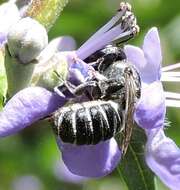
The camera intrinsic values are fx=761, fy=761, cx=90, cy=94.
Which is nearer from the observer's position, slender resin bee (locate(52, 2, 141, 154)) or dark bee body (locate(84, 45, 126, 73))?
slender resin bee (locate(52, 2, 141, 154))

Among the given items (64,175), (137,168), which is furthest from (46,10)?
(64,175)

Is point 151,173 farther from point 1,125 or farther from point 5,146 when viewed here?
point 5,146

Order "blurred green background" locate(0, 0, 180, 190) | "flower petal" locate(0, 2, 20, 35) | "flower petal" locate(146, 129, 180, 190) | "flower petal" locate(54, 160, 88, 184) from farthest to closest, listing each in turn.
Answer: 1. "flower petal" locate(54, 160, 88, 184)
2. "blurred green background" locate(0, 0, 180, 190)
3. "flower petal" locate(0, 2, 20, 35)
4. "flower petal" locate(146, 129, 180, 190)

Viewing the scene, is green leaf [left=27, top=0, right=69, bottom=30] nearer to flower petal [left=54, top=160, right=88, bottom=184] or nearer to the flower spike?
the flower spike

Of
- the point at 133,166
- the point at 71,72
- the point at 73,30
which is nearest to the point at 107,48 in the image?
the point at 71,72

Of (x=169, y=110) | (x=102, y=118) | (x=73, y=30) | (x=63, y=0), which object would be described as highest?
(x=63, y=0)

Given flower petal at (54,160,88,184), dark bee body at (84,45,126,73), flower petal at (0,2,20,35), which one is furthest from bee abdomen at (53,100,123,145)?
flower petal at (54,160,88,184)
